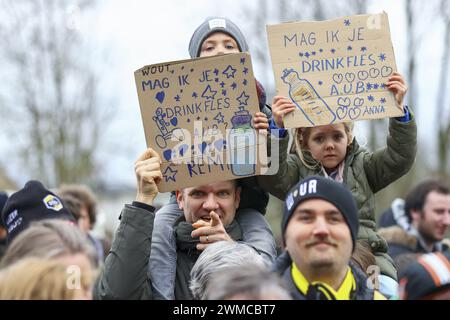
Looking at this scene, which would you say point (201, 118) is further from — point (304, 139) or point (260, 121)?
point (304, 139)

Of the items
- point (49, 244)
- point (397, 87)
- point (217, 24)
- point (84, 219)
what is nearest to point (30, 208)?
point (49, 244)

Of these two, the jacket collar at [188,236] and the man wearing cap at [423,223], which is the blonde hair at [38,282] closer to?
the jacket collar at [188,236]

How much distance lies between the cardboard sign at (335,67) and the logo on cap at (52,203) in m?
1.63

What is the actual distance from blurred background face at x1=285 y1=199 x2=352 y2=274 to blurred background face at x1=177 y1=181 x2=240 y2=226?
1.06 m

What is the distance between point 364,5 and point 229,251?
63.0 feet

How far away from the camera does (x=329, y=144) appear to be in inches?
207

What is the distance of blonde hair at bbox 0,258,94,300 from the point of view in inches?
146

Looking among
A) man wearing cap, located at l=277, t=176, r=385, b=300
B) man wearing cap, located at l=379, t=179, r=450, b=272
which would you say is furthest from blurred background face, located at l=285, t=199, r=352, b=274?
man wearing cap, located at l=379, t=179, r=450, b=272

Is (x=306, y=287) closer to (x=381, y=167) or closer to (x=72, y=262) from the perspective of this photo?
(x=72, y=262)

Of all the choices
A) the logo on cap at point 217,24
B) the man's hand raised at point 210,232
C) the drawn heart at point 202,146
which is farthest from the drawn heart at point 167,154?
the logo on cap at point 217,24

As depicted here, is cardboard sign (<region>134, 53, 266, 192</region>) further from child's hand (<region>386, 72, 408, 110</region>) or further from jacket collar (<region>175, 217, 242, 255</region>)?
child's hand (<region>386, 72, 408, 110</region>)

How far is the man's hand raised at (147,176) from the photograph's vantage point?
490 centimetres

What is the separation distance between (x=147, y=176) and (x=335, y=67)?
1.32 m
